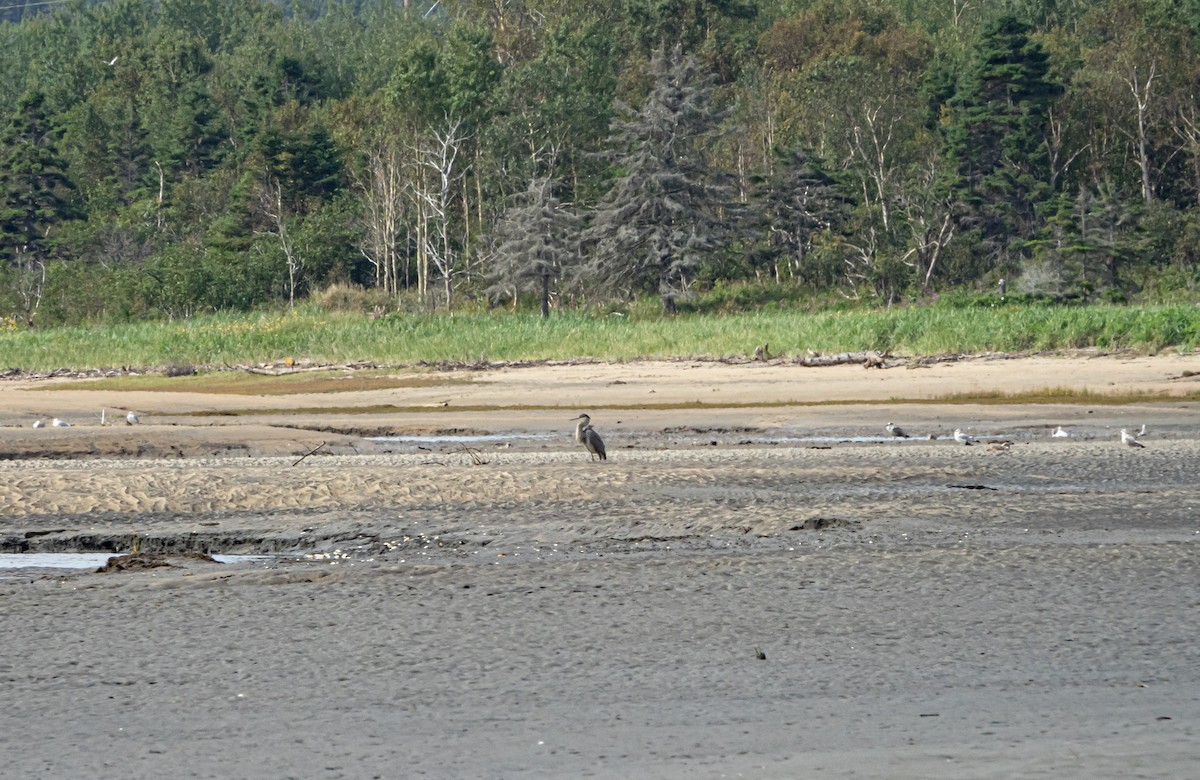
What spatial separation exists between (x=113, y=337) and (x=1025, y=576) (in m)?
33.6

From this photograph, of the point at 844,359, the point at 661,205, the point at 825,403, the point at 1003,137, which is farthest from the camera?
the point at 1003,137

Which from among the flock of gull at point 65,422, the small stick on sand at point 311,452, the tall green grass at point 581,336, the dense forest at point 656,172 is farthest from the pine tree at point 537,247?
the small stick on sand at point 311,452

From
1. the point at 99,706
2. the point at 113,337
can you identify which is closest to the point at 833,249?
the point at 113,337

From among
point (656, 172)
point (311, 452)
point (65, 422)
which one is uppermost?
point (656, 172)

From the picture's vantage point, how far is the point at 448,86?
50781 millimetres

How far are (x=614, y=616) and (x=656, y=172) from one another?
3652 centimetres

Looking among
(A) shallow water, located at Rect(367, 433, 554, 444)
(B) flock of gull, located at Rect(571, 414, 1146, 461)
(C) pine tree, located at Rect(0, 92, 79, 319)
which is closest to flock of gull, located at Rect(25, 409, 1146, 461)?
(B) flock of gull, located at Rect(571, 414, 1146, 461)

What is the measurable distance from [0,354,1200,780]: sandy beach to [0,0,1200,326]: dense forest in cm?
2728

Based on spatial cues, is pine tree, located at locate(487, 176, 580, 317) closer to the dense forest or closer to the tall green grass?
the dense forest

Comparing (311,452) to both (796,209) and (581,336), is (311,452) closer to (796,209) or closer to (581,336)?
(581,336)

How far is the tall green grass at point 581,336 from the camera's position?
26047mm

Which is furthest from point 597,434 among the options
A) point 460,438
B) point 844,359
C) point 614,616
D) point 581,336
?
point 581,336

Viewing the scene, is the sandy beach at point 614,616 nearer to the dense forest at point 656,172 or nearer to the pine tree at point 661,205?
the dense forest at point 656,172

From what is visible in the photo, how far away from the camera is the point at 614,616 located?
20.3 feet
